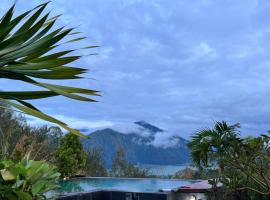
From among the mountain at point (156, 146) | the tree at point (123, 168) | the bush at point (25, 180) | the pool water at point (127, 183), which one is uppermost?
the mountain at point (156, 146)

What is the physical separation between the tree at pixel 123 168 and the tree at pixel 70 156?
6979 mm

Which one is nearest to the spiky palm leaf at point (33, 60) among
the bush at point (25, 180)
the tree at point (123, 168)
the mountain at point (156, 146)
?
the bush at point (25, 180)

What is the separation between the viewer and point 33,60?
1.97m

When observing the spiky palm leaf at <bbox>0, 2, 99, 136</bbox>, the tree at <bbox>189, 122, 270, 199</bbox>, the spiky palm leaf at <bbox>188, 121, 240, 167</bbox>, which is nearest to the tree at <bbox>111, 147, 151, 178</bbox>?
the tree at <bbox>189, 122, 270, 199</bbox>

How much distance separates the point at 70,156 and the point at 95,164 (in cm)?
873

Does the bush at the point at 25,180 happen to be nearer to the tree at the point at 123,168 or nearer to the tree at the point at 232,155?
the tree at the point at 232,155

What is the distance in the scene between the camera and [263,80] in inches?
704

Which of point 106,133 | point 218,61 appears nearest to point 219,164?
point 218,61

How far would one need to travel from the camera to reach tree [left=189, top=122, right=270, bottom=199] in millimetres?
5293

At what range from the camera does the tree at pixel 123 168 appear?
24.0 metres

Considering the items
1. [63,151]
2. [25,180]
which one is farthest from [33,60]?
[63,151]

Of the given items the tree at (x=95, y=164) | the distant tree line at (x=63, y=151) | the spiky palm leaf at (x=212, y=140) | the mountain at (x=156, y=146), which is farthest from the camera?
the mountain at (x=156, y=146)

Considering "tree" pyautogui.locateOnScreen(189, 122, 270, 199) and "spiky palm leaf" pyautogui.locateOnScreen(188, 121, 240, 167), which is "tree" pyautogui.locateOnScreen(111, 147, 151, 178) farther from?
"spiky palm leaf" pyautogui.locateOnScreen(188, 121, 240, 167)

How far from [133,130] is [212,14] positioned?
52.7 metres
